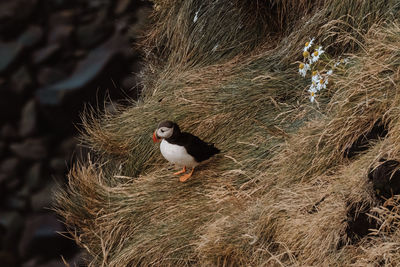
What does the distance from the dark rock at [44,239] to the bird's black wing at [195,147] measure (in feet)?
3.80

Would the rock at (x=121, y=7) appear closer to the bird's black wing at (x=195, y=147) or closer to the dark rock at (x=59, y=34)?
the dark rock at (x=59, y=34)

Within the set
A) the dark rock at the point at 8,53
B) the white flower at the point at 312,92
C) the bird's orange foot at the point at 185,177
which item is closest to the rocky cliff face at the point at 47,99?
the dark rock at the point at 8,53

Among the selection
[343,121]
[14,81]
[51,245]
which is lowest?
[51,245]

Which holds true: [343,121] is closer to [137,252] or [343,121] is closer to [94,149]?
[137,252]

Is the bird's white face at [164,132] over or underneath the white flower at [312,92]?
over

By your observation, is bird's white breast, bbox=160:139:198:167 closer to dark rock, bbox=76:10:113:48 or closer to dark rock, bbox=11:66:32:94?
dark rock, bbox=11:66:32:94

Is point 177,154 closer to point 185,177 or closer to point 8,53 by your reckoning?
point 185,177

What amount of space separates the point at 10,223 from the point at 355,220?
2.89 meters

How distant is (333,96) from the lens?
3604 millimetres

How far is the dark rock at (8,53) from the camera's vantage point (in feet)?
17.6

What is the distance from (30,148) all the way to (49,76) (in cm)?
70

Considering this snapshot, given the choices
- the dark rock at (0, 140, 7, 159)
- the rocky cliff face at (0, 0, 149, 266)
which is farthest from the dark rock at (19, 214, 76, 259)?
the dark rock at (0, 140, 7, 159)

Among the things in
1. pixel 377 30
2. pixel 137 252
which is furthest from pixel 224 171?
pixel 377 30

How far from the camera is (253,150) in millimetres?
3850
